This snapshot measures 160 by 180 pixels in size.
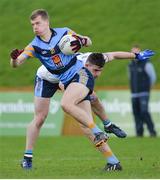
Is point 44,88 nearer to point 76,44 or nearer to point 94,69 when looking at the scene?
point 94,69

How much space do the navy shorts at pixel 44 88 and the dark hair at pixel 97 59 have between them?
884mm

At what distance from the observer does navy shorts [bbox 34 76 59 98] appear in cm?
1329

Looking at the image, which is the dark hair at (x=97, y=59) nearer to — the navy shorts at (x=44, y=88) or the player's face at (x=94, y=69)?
the player's face at (x=94, y=69)

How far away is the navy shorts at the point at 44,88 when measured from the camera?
13.3 meters

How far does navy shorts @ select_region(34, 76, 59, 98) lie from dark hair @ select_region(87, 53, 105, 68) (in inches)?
34.8

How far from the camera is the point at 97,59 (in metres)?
12.8

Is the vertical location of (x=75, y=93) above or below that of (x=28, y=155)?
above

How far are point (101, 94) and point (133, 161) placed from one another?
33.4ft

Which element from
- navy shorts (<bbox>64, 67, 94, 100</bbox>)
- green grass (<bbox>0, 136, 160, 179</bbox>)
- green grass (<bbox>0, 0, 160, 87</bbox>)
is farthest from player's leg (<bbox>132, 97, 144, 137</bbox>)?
navy shorts (<bbox>64, 67, 94, 100</bbox>)

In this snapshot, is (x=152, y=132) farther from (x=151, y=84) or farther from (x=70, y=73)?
(x=70, y=73)

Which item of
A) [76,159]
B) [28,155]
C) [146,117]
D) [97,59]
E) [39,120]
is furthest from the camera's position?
[146,117]

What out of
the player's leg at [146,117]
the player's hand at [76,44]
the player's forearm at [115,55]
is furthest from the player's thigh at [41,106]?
the player's leg at [146,117]

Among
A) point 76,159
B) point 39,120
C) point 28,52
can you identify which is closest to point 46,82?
point 39,120

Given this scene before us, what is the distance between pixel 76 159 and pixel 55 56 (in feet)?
9.60
